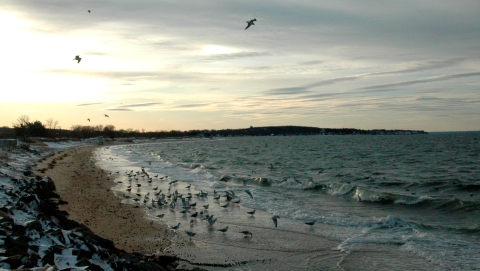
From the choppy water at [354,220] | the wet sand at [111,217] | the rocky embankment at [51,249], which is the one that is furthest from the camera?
the wet sand at [111,217]

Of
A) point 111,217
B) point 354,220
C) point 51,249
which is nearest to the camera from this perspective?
point 51,249

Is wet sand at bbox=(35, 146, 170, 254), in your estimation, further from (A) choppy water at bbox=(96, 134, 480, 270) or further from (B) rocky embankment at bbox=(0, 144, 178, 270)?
(B) rocky embankment at bbox=(0, 144, 178, 270)

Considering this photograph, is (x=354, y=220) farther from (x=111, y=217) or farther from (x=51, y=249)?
(x=51, y=249)

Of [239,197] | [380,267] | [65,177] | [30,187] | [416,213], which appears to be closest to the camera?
[380,267]

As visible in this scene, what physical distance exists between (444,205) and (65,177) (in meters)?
20.0

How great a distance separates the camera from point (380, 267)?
29.5 feet

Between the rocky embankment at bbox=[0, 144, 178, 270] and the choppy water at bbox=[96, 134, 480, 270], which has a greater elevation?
the rocky embankment at bbox=[0, 144, 178, 270]

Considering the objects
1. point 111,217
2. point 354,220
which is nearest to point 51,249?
point 111,217

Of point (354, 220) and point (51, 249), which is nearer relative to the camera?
point (51, 249)

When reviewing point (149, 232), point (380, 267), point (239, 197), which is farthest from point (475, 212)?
point (149, 232)

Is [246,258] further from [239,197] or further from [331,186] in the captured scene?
[331,186]

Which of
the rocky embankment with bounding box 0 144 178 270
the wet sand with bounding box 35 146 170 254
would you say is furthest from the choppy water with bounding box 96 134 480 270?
the rocky embankment with bounding box 0 144 178 270

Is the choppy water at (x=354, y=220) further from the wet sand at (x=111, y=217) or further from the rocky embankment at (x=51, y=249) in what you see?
the rocky embankment at (x=51, y=249)

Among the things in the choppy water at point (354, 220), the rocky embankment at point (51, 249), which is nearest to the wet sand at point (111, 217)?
the choppy water at point (354, 220)
